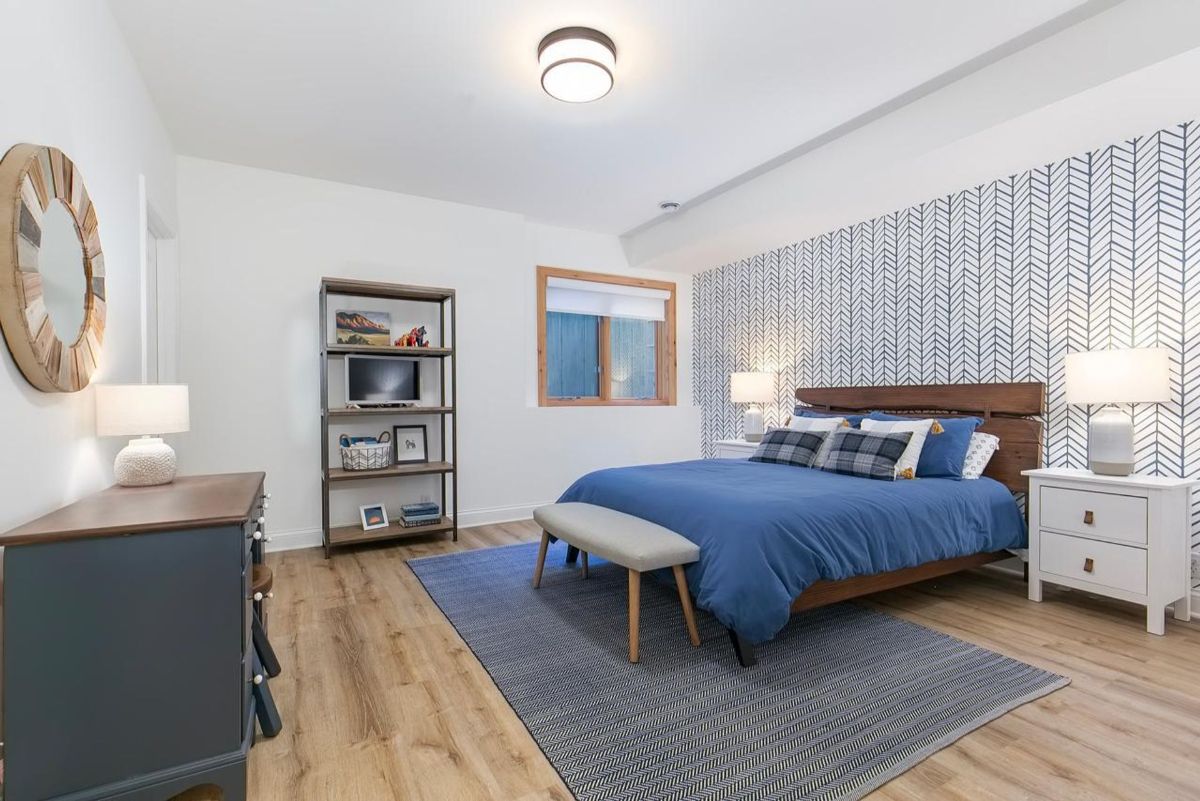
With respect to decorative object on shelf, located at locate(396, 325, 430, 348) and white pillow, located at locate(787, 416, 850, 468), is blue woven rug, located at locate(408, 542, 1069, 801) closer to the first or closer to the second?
white pillow, located at locate(787, 416, 850, 468)

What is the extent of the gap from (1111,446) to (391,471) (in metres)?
3.87

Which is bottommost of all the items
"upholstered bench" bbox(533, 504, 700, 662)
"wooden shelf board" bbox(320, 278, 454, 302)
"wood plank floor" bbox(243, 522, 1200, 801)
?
"wood plank floor" bbox(243, 522, 1200, 801)

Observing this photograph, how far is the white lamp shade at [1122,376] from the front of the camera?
2.50m

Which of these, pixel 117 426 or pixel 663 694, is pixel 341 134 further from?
pixel 663 694

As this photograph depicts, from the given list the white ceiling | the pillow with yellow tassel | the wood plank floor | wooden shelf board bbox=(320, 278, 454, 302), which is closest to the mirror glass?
the white ceiling

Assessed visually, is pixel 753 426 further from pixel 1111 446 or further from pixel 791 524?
pixel 791 524

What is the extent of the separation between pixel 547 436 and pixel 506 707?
9.92ft

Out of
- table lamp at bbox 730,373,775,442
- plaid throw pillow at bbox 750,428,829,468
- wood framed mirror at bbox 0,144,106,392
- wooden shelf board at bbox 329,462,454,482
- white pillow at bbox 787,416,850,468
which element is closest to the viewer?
wood framed mirror at bbox 0,144,106,392

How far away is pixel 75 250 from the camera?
1.79 metres

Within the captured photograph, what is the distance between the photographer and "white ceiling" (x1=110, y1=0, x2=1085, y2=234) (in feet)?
7.38

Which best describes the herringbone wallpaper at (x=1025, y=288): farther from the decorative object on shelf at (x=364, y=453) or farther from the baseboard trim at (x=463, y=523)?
the decorative object on shelf at (x=364, y=453)

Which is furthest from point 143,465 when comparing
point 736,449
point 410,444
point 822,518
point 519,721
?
point 736,449

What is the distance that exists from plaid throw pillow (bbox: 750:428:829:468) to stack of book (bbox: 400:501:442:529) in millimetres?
2210

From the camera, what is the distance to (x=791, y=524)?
2264mm
